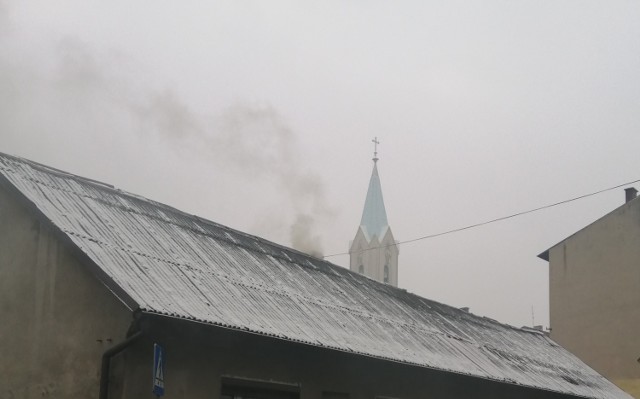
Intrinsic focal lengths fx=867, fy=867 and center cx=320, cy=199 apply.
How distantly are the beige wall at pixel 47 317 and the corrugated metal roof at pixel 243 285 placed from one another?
12.2 inches

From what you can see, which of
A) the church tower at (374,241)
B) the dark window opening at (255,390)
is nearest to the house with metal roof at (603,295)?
the dark window opening at (255,390)

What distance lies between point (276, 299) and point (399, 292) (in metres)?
7.51

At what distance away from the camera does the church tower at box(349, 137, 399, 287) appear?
228 ft

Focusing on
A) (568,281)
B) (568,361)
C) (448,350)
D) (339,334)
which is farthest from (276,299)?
(568,281)

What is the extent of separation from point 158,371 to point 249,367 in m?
2.13

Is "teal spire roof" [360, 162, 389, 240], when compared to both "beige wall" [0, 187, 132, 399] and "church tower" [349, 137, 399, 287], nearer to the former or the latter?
"church tower" [349, 137, 399, 287]

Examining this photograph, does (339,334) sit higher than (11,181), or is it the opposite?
(11,181)

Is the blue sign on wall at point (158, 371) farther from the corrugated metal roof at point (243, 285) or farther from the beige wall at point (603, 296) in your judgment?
the beige wall at point (603, 296)

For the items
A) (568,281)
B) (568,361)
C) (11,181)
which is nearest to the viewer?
(11,181)

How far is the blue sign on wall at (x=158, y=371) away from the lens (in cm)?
990

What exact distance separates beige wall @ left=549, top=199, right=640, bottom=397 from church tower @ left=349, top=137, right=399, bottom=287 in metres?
35.8

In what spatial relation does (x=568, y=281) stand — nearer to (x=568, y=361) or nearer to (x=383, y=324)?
(x=568, y=361)

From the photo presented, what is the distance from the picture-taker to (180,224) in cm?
1446

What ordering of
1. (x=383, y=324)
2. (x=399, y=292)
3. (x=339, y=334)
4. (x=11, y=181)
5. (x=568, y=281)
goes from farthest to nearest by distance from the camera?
(x=568, y=281)
(x=399, y=292)
(x=383, y=324)
(x=339, y=334)
(x=11, y=181)
